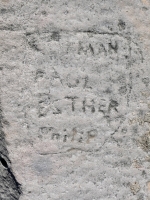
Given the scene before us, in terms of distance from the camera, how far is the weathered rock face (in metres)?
1.38

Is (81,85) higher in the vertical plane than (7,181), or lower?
higher

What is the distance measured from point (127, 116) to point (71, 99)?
16 centimetres

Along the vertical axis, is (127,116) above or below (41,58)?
below

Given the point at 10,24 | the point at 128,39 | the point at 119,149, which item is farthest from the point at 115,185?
the point at 10,24

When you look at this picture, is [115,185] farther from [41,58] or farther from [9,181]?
[41,58]

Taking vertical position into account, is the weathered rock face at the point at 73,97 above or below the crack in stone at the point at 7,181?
above

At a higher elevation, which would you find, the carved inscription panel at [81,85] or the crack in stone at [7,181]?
the carved inscription panel at [81,85]

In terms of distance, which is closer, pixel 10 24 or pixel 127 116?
pixel 10 24

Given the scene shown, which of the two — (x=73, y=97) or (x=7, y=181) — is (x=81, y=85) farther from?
(x=7, y=181)

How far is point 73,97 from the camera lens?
4.67 feet

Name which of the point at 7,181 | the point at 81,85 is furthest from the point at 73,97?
the point at 7,181

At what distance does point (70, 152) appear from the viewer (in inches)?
57.1

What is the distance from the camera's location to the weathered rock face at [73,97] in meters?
1.38

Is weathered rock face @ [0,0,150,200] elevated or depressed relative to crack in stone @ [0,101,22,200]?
elevated
